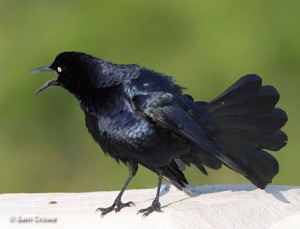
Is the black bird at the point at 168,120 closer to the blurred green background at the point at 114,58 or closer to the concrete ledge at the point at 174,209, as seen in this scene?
the concrete ledge at the point at 174,209

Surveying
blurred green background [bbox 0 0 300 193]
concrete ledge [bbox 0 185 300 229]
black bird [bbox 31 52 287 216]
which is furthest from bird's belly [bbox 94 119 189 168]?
blurred green background [bbox 0 0 300 193]

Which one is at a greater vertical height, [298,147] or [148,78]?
[148,78]

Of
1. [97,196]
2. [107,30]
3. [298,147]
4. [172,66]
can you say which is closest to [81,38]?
[107,30]

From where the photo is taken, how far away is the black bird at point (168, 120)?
5191mm

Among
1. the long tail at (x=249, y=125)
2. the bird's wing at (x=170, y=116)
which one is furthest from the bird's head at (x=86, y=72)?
the long tail at (x=249, y=125)

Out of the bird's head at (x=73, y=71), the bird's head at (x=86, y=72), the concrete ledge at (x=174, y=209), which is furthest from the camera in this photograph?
the bird's head at (x=73, y=71)

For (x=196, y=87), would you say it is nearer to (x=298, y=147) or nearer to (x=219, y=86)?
(x=219, y=86)

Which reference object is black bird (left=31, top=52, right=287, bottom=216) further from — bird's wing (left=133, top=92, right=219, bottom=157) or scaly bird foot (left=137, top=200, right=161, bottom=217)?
scaly bird foot (left=137, top=200, right=161, bottom=217)

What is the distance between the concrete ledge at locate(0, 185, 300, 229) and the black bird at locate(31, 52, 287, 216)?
0.38 feet

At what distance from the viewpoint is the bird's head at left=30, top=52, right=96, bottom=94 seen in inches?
213

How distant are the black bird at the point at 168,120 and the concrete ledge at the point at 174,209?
12 cm

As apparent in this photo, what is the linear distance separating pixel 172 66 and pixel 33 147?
1308 millimetres

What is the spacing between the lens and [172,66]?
923 centimetres

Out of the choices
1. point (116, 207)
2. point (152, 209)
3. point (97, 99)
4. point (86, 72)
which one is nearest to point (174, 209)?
point (152, 209)
